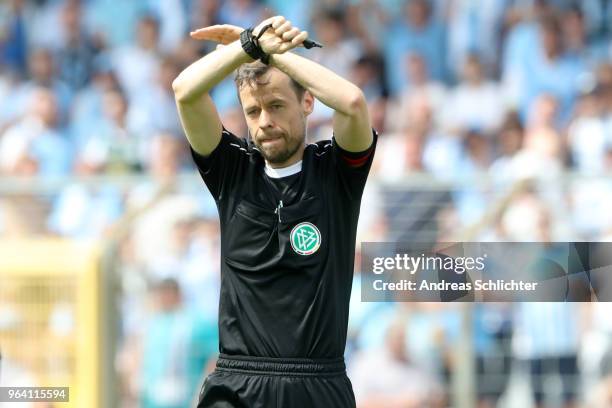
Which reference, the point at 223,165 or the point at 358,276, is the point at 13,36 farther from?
the point at 223,165

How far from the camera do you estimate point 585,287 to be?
6.92 meters

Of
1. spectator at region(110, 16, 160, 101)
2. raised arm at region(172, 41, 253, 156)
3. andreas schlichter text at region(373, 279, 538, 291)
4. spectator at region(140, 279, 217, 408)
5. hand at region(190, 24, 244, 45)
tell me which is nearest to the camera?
raised arm at region(172, 41, 253, 156)

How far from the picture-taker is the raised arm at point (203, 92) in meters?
4.25

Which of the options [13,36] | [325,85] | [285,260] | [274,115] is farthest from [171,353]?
[13,36]

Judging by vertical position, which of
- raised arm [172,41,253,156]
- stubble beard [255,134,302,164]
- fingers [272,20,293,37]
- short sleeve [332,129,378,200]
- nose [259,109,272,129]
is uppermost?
fingers [272,20,293,37]

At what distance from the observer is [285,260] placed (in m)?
4.38

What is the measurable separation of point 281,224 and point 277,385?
1.86ft

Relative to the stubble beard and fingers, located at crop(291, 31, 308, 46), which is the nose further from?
fingers, located at crop(291, 31, 308, 46)

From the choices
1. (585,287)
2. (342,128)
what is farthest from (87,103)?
(342,128)

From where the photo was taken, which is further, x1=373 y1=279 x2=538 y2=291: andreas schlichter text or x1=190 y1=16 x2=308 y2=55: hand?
x1=373 y1=279 x2=538 y2=291: andreas schlichter text

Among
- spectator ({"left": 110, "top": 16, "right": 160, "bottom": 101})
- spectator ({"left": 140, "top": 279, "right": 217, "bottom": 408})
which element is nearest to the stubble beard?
spectator ({"left": 140, "top": 279, "right": 217, "bottom": 408})

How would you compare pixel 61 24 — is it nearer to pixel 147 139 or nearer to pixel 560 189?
pixel 147 139

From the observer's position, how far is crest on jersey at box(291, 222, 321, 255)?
14.4ft

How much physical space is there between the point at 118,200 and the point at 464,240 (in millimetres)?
2227
